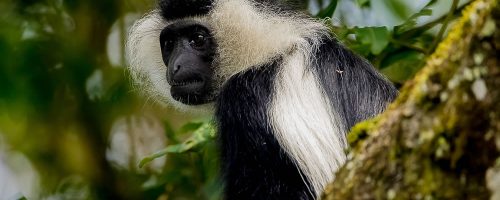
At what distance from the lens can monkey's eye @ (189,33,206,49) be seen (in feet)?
13.0

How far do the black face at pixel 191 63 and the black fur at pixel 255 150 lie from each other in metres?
0.43

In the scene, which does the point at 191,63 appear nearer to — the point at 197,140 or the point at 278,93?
the point at 197,140

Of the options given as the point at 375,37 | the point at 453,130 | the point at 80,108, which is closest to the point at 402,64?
the point at 375,37

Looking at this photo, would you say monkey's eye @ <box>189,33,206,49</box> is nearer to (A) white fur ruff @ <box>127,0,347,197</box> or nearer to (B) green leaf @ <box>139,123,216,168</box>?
(A) white fur ruff @ <box>127,0,347,197</box>

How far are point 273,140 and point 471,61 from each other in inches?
80.1

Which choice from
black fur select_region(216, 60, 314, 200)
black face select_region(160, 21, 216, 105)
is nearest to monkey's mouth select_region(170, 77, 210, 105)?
black face select_region(160, 21, 216, 105)

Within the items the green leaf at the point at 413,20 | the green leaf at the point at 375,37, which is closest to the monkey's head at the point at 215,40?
the green leaf at the point at 375,37

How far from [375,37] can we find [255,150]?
3.03 feet

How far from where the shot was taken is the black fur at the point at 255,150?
10.9 ft

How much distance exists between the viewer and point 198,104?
4117mm

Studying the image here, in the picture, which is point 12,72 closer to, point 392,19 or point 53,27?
point 53,27

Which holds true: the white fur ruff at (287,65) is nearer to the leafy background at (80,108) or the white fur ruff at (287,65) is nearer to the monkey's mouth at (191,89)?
the monkey's mouth at (191,89)

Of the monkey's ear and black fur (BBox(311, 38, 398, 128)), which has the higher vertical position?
the monkey's ear

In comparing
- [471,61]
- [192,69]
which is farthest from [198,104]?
[471,61]
